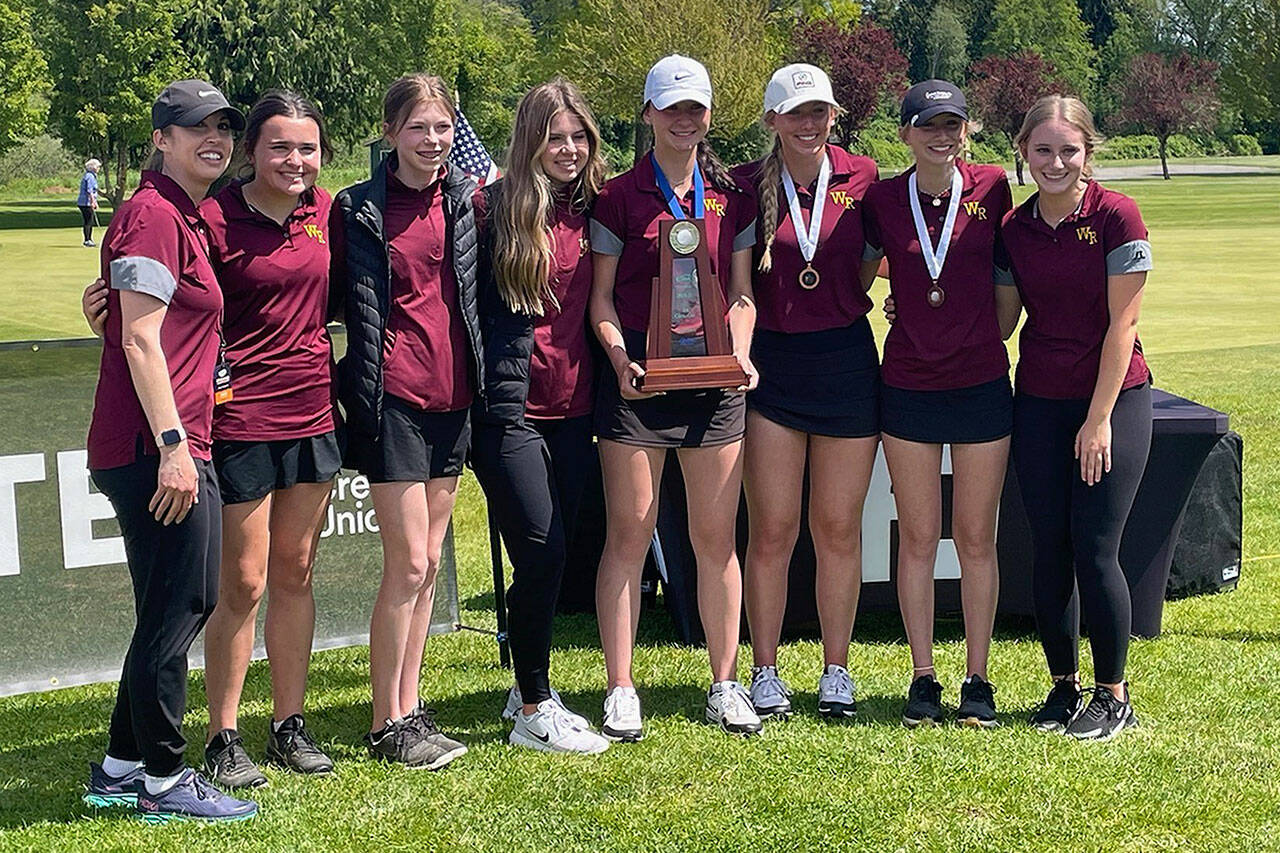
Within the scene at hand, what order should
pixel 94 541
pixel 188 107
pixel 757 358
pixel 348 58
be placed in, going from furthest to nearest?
pixel 348 58, pixel 94 541, pixel 757 358, pixel 188 107

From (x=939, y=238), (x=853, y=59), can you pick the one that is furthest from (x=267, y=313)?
(x=853, y=59)

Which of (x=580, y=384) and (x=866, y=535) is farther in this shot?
(x=866, y=535)

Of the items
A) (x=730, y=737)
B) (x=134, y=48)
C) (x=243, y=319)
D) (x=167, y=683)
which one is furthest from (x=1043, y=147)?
(x=134, y=48)

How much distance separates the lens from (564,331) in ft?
15.4

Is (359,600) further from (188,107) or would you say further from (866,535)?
(188,107)

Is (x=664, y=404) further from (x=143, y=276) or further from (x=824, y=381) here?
(x=143, y=276)

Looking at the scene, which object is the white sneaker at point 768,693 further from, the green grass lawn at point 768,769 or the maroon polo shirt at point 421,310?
the maroon polo shirt at point 421,310

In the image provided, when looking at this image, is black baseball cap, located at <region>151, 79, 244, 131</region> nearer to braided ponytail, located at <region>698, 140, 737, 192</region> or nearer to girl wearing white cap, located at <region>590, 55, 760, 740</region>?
girl wearing white cap, located at <region>590, 55, 760, 740</region>

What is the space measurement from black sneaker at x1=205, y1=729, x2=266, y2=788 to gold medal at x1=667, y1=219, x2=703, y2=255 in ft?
6.37

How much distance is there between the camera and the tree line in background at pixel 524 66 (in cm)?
4872

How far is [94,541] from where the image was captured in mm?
5672

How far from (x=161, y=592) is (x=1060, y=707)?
9.16 ft

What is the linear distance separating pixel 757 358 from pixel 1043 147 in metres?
1.09

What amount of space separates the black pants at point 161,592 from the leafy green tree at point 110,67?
168 ft
